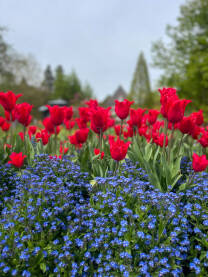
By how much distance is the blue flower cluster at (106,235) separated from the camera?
84.4 inches

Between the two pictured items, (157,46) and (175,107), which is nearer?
(175,107)

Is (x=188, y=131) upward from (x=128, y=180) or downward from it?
upward

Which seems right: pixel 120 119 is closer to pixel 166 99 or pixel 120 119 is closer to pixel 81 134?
pixel 81 134

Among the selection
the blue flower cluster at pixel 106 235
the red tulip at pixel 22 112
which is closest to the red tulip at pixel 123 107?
the blue flower cluster at pixel 106 235

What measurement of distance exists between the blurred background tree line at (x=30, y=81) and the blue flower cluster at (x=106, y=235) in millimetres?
6942

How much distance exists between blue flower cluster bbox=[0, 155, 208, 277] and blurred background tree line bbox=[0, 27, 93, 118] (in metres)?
6.94

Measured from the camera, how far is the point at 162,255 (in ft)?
7.27

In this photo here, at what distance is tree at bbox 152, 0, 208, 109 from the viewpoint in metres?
18.0

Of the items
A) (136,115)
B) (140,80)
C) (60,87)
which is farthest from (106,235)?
(140,80)

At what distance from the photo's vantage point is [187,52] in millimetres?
19734

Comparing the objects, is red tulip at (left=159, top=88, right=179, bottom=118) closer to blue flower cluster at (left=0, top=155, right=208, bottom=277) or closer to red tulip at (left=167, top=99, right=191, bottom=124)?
red tulip at (left=167, top=99, right=191, bottom=124)

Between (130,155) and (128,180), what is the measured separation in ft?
3.47

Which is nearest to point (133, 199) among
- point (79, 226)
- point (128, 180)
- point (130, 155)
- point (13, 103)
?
point (128, 180)

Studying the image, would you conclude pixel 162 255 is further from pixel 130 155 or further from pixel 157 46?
pixel 157 46
